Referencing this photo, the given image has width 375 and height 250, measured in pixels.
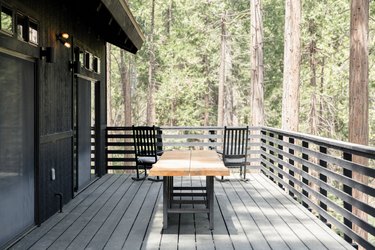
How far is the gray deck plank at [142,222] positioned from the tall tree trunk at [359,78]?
11.9ft

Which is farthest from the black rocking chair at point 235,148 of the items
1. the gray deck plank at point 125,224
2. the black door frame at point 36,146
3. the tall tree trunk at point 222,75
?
the tall tree trunk at point 222,75

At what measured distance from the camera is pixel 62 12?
18.8 ft

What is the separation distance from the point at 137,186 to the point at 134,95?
17993mm

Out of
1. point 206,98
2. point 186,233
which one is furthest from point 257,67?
point 206,98

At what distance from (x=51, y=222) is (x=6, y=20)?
2.25m

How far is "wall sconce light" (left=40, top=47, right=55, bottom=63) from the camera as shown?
487cm

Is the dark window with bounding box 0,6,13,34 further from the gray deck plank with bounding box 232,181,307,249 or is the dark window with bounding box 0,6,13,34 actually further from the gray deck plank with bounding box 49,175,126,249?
the gray deck plank with bounding box 232,181,307,249

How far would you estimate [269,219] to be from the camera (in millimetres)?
5035

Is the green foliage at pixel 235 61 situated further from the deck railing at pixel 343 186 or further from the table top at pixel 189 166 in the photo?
the table top at pixel 189 166

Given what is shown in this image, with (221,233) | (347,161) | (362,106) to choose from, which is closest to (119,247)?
(221,233)

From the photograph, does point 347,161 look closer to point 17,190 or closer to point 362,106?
point 17,190

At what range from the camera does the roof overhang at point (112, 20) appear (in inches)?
217

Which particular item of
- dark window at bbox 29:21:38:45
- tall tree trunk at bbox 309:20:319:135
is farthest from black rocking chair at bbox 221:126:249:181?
tall tree trunk at bbox 309:20:319:135

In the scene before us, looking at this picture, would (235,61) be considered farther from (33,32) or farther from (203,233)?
(203,233)
